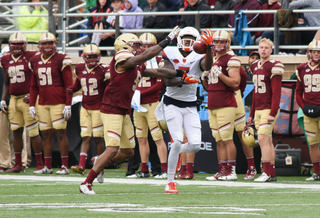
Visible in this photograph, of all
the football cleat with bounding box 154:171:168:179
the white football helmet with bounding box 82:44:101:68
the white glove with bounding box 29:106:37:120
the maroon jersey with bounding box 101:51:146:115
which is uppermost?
the white football helmet with bounding box 82:44:101:68

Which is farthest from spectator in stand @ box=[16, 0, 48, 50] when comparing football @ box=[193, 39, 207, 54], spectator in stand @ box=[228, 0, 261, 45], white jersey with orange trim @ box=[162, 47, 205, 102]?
football @ box=[193, 39, 207, 54]

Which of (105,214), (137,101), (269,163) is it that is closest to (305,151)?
(269,163)

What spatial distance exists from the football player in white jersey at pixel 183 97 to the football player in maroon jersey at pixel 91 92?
2.69 m

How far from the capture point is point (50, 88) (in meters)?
9.95

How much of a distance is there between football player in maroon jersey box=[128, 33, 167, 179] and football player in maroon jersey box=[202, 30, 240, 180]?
837mm

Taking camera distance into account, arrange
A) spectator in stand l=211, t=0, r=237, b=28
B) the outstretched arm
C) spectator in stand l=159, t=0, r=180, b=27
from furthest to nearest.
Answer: spectator in stand l=159, t=0, r=180, b=27, spectator in stand l=211, t=0, r=237, b=28, the outstretched arm

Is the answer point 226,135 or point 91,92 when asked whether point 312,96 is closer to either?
point 226,135

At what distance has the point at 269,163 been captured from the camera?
337 inches

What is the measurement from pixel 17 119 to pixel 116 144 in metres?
4.12

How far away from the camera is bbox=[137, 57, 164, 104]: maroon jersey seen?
9.27 metres

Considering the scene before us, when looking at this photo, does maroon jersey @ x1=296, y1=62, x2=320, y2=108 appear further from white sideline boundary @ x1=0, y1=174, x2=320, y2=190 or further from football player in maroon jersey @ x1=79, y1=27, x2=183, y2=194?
football player in maroon jersey @ x1=79, y1=27, x2=183, y2=194

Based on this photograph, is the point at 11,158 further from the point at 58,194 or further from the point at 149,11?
the point at 58,194

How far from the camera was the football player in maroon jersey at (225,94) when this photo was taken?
8.80m

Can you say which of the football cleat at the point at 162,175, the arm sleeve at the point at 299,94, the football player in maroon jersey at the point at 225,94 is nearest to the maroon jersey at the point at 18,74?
the football cleat at the point at 162,175
